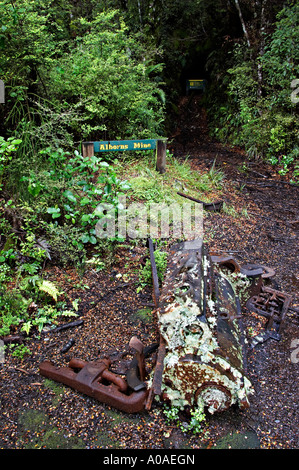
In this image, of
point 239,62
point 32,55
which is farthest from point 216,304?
point 239,62

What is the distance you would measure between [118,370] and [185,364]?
69 centimetres

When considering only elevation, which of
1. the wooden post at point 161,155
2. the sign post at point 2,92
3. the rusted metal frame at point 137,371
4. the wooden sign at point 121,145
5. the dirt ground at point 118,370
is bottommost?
the dirt ground at point 118,370

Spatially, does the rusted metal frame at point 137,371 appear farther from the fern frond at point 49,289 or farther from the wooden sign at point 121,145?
the wooden sign at point 121,145

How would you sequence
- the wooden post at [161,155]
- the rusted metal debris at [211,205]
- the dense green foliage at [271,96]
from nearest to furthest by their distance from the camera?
the rusted metal debris at [211,205] < the wooden post at [161,155] < the dense green foliage at [271,96]

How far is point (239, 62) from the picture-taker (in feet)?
31.7

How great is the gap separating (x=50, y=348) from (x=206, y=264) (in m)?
1.59

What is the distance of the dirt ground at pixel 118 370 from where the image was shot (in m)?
1.96

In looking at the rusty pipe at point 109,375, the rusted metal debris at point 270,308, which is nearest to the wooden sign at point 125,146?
the rusted metal debris at point 270,308

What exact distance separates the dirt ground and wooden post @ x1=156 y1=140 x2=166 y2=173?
217cm
